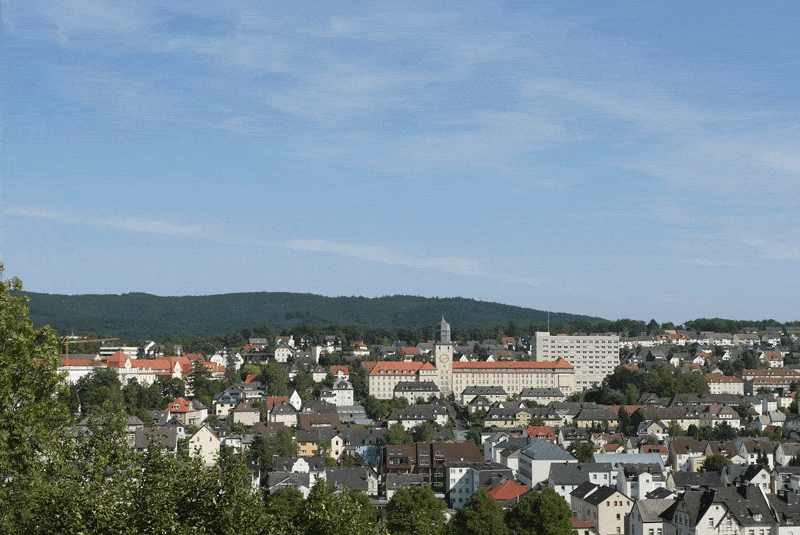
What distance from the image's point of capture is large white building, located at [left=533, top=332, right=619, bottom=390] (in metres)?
121

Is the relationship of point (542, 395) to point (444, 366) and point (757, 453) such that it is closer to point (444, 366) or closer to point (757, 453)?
point (444, 366)

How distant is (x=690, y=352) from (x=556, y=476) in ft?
289

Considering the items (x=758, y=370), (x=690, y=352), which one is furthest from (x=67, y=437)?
(x=690, y=352)

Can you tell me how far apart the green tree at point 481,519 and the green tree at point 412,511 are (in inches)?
34.3

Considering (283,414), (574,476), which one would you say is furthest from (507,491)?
(283,414)

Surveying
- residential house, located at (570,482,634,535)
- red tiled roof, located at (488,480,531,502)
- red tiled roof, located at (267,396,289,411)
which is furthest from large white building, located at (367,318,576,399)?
residential house, located at (570,482,634,535)

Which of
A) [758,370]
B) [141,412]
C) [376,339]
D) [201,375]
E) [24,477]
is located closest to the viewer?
[24,477]

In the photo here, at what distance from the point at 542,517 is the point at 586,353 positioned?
79844 millimetres

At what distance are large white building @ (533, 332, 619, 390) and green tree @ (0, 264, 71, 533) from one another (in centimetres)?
11081

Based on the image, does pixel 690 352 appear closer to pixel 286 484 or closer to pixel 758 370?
pixel 758 370

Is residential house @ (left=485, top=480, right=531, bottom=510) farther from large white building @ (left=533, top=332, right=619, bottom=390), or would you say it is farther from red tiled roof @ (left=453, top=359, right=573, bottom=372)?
large white building @ (left=533, top=332, right=619, bottom=390)

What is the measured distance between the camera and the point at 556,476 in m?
55.3

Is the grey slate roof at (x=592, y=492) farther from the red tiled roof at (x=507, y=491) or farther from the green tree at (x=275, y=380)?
the green tree at (x=275, y=380)

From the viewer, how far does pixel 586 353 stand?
398 ft
